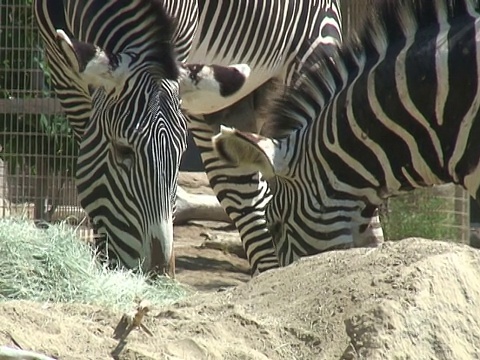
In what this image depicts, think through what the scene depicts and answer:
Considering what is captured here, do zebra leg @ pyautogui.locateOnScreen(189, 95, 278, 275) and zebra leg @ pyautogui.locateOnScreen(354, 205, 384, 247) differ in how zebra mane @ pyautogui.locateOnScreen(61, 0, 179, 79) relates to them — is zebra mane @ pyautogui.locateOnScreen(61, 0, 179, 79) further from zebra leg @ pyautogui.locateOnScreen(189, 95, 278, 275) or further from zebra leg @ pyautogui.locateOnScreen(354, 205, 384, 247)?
zebra leg @ pyautogui.locateOnScreen(189, 95, 278, 275)

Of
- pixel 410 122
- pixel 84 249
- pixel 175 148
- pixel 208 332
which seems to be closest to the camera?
pixel 208 332

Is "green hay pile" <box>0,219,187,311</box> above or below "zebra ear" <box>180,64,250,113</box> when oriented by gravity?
below

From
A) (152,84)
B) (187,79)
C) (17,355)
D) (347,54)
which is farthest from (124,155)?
(17,355)

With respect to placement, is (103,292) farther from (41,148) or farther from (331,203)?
(41,148)

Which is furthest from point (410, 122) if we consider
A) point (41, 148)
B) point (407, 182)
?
point (41, 148)

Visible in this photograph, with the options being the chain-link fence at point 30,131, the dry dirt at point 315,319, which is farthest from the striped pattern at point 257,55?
the dry dirt at point 315,319

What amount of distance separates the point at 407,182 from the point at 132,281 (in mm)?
1473

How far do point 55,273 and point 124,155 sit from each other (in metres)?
1.78

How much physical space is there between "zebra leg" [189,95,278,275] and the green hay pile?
3.51 meters

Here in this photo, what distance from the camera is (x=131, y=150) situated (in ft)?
18.6

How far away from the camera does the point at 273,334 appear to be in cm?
336

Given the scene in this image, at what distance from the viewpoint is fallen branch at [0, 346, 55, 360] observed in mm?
2822

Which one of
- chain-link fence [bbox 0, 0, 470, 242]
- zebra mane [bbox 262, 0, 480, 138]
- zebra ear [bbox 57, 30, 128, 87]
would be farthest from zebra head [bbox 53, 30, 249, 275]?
chain-link fence [bbox 0, 0, 470, 242]

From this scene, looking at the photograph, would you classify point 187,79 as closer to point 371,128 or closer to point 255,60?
point 371,128
